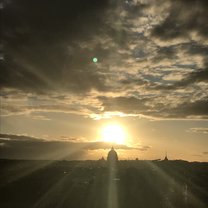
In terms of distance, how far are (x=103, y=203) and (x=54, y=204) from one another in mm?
12315

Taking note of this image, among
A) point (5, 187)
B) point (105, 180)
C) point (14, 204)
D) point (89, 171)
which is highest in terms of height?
point (89, 171)

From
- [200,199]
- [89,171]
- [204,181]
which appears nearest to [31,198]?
[200,199]

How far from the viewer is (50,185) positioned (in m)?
126

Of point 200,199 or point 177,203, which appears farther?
point 200,199

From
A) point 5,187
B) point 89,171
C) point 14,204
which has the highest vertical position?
point 89,171

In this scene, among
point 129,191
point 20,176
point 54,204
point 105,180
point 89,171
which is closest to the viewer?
point 54,204

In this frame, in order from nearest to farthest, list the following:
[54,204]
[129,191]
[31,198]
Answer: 1. [54,204]
2. [31,198]
3. [129,191]

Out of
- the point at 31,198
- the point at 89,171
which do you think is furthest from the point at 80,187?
the point at 89,171

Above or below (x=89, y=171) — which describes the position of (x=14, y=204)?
below

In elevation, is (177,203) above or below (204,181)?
below

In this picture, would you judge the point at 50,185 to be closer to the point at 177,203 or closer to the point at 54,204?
the point at 54,204

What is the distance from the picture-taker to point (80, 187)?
122m

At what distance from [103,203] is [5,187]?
33.5 metres

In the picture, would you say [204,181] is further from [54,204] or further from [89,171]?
[54,204]
